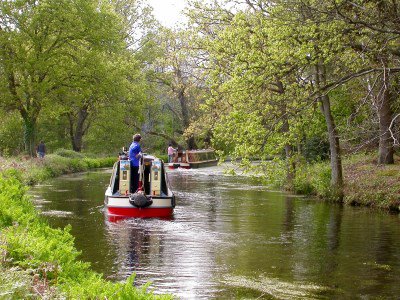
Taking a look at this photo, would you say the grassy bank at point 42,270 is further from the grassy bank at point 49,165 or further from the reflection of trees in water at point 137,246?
the grassy bank at point 49,165

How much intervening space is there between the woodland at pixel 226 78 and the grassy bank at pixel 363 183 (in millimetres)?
574

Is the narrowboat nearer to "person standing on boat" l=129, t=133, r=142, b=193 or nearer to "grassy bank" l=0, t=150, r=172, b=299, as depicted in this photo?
"person standing on boat" l=129, t=133, r=142, b=193

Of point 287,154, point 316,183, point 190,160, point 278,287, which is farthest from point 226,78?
point 190,160

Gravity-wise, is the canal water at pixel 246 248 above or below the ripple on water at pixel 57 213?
below

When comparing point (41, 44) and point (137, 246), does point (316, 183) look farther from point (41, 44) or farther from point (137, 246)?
point (41, 44)

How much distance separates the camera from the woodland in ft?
53.9

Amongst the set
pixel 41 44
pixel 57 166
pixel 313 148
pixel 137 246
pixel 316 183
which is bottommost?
pixel 137 246

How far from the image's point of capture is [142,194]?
17.0 meters

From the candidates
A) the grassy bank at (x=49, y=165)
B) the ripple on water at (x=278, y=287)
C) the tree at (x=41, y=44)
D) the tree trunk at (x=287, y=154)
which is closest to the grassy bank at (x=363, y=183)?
the tree trunk at (x=287, y=154)

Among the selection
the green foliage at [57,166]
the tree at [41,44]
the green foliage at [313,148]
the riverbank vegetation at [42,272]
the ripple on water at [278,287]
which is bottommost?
the ripple on water at [278,287]

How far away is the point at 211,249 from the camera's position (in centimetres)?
1280

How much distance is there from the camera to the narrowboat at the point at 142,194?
17.0 m

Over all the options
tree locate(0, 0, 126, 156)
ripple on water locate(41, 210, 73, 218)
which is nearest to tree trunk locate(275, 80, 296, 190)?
ripple on water locate(41, 210, 73, 218)

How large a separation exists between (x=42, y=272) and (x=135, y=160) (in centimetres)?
1188
